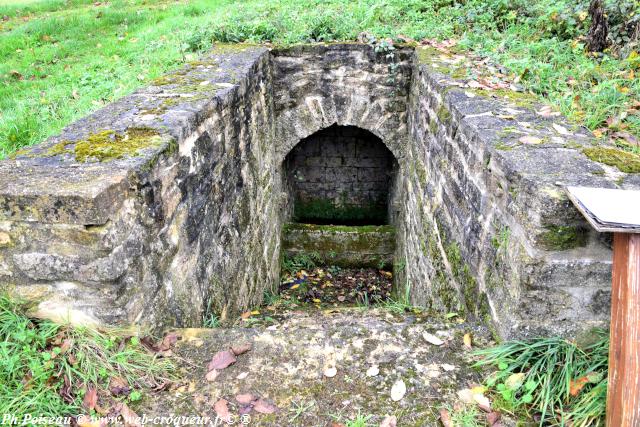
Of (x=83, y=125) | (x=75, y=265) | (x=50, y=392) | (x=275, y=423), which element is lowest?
(x=275, y=423)

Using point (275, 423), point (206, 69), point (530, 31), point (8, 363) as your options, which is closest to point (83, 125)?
point (8, 363)

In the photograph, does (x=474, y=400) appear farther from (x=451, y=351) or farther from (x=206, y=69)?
(x=206, y=69)

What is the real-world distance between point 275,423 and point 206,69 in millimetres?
3097

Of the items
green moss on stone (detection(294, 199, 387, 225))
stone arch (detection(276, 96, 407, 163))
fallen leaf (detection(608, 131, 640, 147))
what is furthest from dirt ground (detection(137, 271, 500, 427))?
green moss on stone (detection(294, 199, 387, 225))

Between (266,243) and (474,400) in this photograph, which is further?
(266,243)

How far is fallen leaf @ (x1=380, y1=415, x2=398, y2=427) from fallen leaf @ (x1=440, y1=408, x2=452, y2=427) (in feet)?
0.59

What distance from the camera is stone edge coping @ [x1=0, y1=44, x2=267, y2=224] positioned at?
1.80 metres

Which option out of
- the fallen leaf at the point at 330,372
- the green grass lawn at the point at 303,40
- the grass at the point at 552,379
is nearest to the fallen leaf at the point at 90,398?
the fallen leaf at the point at 330,372

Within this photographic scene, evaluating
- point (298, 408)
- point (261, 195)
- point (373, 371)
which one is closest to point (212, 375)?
point (298, 408)

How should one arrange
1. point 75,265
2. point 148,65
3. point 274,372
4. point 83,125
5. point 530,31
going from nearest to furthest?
1. point 75,265
2. point 274,372
3. point 83,125
4. point 530,31
5. point 148,65

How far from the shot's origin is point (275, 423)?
5.87 ft

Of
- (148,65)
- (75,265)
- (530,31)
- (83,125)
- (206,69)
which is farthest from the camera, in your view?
Result: (148,65)

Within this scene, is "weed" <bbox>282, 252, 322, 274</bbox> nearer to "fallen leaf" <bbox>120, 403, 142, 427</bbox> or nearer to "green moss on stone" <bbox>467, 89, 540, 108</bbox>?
"green moss on stone" <bbox>467, 89, 540, 108</bbox>

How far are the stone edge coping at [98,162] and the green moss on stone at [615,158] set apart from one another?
83.4 inches
